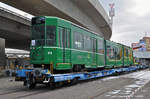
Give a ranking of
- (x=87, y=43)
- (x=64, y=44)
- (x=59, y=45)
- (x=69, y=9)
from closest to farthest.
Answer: (x=59, y=45), (x=64, y=44), (x=87, y=43), (x=69, y=9)

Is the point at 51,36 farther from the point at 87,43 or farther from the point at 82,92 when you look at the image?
the point at 87,43

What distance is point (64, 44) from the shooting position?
12.4 metres

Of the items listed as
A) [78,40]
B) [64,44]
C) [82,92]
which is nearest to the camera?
[82,92]

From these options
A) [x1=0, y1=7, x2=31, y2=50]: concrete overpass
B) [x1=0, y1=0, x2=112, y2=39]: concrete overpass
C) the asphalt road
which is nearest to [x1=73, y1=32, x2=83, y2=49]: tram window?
the asphalt road

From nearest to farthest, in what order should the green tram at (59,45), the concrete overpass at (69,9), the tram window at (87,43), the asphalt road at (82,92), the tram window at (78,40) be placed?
the asphalt road at (82,92) < the green tram at (59,45) < the tram window at (78,40) < the tram window at (87,43) < the concrete overpass at (69,9)

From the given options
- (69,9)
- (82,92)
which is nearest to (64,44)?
(82,92)

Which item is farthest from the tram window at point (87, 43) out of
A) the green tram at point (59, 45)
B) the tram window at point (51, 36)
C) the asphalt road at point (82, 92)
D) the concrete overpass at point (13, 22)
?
the concrete overpass at point (13, 22)

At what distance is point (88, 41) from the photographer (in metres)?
15.6

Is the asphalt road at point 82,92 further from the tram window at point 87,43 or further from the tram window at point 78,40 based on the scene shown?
the tram window at point 87,43

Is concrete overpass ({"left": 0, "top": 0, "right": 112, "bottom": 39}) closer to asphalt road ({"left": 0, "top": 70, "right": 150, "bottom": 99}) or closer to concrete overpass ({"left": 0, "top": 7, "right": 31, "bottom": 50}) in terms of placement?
concrete overpass ({"left": 0, "top": 7, "right": 31, "bottom": 50})

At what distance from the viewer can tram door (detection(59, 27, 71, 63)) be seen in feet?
39.9

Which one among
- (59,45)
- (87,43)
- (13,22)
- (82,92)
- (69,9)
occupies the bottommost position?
(82,92)

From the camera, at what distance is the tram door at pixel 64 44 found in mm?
12156

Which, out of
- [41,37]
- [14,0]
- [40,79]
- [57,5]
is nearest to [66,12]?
[57,5]
